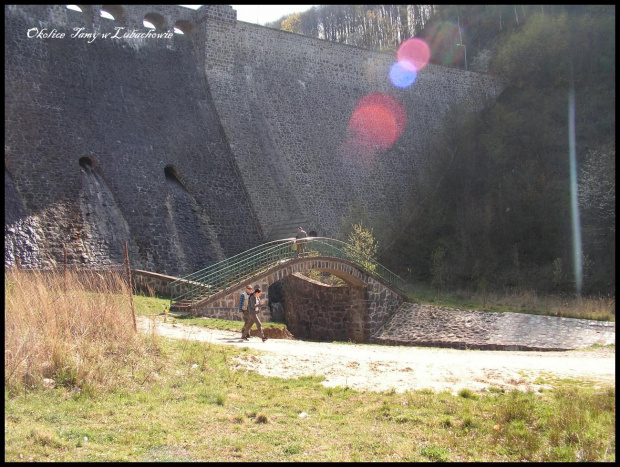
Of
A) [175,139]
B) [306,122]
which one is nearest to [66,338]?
[175,139]

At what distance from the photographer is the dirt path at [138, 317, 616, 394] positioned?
37.5ft

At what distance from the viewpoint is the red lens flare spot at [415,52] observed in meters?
38.8

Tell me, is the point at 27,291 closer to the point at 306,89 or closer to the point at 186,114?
the point at 186,114

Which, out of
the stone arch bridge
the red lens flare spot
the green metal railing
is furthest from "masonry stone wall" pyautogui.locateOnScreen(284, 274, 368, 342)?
the red lens flare spot

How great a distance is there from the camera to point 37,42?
81.5ft

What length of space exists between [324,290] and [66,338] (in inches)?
607

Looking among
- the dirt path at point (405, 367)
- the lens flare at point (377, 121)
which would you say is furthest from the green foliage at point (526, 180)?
the dirt path at point (405, 367)

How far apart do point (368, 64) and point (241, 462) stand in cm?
3139

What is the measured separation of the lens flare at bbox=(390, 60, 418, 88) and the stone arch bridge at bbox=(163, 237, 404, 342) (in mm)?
14663

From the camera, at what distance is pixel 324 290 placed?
24.7m

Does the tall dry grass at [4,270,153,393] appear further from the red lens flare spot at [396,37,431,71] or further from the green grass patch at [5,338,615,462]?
the red lens flare spot at [396,37,431,71]

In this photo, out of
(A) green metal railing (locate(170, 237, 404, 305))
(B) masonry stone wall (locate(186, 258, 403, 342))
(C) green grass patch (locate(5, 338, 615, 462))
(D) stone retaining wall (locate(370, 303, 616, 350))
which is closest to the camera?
(C) green grass patch (locate(5, 338, 615, 462))

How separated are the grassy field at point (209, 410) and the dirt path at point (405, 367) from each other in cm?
60

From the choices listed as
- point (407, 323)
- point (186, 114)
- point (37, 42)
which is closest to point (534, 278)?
point (407, 323)
